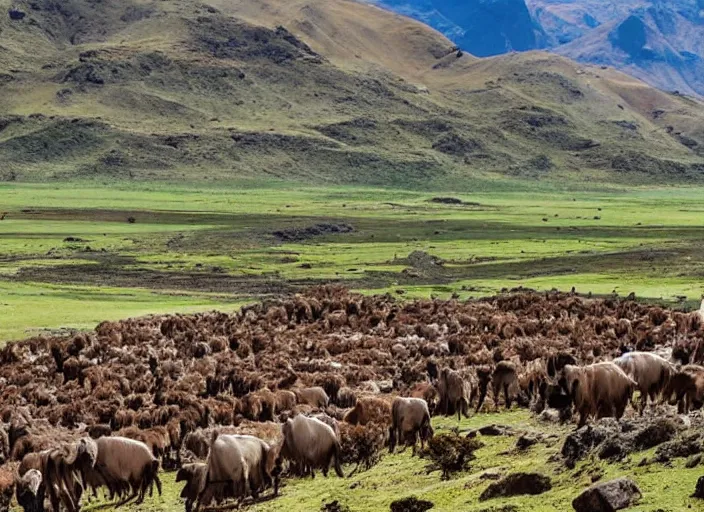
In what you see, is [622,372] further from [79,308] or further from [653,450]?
[79,308]

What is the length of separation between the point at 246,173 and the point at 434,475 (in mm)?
176770

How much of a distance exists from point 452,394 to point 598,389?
19.4 feet

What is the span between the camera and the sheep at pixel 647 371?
21703 millimetres

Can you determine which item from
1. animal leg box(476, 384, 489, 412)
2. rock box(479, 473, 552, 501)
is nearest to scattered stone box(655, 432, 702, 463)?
rock box(479, 473, 552, 501)

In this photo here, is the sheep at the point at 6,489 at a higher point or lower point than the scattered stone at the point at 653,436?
lower

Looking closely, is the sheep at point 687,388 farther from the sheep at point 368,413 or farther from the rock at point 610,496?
the rock at point 610,496

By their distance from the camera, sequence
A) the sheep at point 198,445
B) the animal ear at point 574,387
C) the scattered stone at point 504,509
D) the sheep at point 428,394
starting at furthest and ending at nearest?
the sheep at point 428,394 < the sheep at point 198,445 < the animal ear at point 574,387 < the scattered stone at point 504,509

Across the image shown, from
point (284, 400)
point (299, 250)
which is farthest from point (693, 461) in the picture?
point (299, 250)

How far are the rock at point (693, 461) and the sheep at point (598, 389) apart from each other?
4.92 meters

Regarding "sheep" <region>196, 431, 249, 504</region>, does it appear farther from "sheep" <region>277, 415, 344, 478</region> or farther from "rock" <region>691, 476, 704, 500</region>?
"rock" <region>691, 476, 704, 500</region>

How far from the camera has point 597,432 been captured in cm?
1641

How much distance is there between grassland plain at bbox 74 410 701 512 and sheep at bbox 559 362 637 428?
0.67 meters

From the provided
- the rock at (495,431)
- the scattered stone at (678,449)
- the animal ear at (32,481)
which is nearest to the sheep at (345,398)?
the rock at (495,431)

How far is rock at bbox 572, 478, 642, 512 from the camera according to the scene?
1333cm
